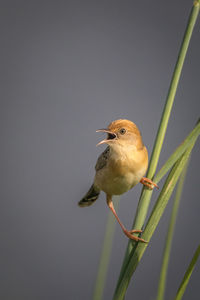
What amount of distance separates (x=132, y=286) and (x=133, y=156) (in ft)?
9.34

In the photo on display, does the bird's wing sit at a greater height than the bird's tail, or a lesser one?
greater

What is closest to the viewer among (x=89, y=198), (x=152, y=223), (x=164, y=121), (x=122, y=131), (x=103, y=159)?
(x=152, y=223)

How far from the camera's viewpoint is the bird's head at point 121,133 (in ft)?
6.97

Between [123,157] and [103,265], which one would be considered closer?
[103,265]

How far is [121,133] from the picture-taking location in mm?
2135

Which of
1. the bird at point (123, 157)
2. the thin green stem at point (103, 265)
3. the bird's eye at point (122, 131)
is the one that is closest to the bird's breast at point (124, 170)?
the bird at point (123, 157)

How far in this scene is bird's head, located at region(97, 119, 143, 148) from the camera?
2.12 m

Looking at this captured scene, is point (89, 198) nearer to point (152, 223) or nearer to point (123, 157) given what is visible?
point (123, 157)

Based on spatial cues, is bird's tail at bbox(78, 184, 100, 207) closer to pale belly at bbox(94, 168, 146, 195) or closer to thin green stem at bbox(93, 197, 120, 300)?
pale belly at bbox(94, 168, 146, 195)

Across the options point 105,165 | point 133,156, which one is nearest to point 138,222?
point 133,156

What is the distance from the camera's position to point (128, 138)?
215 centimetres

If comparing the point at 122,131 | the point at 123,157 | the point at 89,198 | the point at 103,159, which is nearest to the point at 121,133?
the point at 122,131

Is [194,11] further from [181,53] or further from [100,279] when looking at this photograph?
[100,279]

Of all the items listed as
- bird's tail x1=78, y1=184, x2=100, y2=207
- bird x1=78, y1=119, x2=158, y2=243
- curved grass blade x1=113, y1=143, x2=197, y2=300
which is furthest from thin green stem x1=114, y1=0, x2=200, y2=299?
bird's tail x1=78, y1=184, x2=100, y2=207
